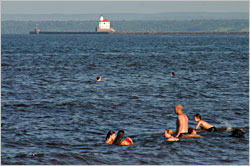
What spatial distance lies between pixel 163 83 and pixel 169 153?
20841 mm

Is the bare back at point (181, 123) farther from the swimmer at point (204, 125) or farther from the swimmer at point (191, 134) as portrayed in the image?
the swimmer at point (204, 125)

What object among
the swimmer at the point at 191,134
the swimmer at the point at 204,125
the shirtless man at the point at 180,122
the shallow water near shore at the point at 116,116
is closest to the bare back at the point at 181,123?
the shirtless man at the point at 180,122

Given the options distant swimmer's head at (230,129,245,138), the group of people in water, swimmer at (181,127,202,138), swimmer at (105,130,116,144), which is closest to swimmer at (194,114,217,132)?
the group of people in water

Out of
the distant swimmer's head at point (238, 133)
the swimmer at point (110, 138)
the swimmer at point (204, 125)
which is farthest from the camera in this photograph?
the swimmer at point (204, 125)

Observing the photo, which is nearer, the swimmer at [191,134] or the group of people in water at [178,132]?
the group of people in water at [178,132]

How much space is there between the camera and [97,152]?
15.9m

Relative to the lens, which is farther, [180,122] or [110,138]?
[180,122]

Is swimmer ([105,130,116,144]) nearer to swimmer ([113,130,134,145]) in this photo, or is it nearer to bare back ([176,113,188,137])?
swimmer ([113,130,134,145])

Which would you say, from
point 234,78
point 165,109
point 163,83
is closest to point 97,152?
point 165,109

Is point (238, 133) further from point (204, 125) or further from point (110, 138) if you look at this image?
point (110, 138)

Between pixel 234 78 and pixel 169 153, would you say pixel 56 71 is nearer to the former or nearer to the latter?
pixel 234 78

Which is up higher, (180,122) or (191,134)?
(180,122)

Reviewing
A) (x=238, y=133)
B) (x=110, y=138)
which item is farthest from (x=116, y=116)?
(x=238, y=133)

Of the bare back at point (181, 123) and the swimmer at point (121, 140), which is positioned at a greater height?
the bare back at point (181, 123)
